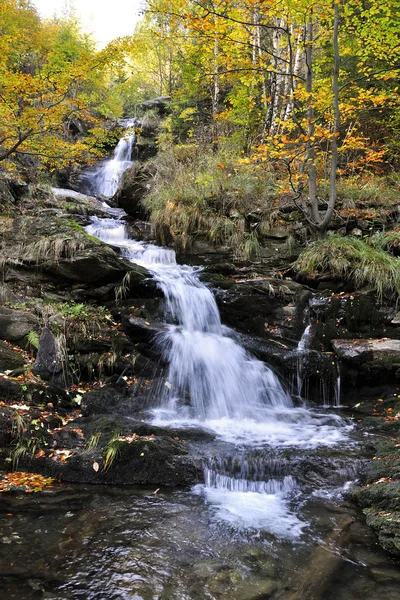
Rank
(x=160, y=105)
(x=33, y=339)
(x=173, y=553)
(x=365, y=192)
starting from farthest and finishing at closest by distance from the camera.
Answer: (x=160, y=105)
(x=365, y=192)
(x=33, y=339)
(x=173, y=553)

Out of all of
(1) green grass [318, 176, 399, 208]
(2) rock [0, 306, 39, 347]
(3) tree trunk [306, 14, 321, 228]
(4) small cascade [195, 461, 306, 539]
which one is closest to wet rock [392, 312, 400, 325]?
(3) tree trunk [306, 14, 321, 228]

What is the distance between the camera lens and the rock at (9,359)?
5.86 m

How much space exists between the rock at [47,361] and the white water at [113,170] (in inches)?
434

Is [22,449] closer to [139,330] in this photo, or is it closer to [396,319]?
[139,330]

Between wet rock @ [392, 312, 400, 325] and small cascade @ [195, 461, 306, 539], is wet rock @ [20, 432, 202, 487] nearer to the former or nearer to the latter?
small cascade @ [195, 461, 306, 539]

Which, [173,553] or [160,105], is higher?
[160,105]

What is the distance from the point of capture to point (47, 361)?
20.2 ft

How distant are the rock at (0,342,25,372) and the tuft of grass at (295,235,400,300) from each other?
245 inches

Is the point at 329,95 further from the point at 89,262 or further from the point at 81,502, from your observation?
the point at 81,502

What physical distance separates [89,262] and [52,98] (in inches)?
181

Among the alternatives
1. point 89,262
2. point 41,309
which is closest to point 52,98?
point 89,262

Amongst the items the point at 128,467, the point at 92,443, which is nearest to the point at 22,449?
the point at 92,443

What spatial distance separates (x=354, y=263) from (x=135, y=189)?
8.21m

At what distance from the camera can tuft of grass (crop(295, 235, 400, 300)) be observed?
781 centimetres
